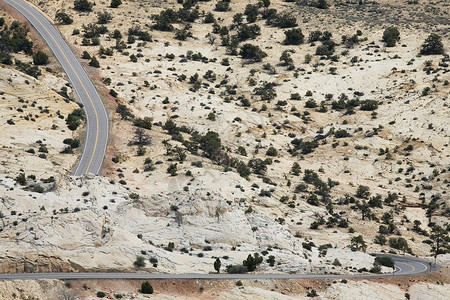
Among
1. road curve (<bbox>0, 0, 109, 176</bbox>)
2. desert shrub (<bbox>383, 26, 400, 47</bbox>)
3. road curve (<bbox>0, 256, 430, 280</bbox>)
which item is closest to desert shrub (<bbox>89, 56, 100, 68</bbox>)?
road curve (<bbox>0, 0, 109, 176</bbox>)

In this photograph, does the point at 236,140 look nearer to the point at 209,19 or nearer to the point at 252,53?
the point at 252,53

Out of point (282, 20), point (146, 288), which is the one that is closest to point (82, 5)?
point (282, 20)

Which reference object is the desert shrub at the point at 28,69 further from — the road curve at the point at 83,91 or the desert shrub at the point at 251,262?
the desert shrub at the point at 251,262

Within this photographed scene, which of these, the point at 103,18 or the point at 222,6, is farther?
the point at 222,6

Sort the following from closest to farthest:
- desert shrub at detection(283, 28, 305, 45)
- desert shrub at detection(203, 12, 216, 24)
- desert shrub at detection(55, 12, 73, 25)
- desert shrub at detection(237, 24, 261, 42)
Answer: desert shrub at detection(55, 12, 73, 25)
desert shrub at detection(283, 28, 305, 45)
desert shrub at detection(237, 24, 261, 42)
desert shrub at detection(203, 12, 216, 24)

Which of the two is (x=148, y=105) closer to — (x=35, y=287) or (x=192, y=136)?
(x=192, y=136)

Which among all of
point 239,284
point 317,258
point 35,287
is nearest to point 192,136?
point 317,258

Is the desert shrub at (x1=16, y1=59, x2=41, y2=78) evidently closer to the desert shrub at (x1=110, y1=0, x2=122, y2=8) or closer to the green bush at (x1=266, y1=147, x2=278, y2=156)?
the desert shrub at (x1=110, y1=0, x2=122, y2=8)
